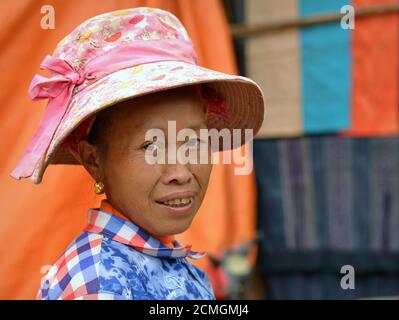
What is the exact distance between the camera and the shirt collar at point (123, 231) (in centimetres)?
102

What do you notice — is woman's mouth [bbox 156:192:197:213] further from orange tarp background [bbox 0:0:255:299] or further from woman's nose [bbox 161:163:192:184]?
orange tarp background [bbox 0:0:255:299]

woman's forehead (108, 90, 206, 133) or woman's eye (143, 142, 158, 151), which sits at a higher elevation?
woman's forehead (108, 90, 206, 133)

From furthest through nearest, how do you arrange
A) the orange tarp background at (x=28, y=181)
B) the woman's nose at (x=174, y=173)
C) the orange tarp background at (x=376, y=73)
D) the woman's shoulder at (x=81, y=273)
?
the orange tarp background at (x=376, y=73) < the orange tarp background at (x=28, y=181) < the woman's nose at (x=174, y=173) < the woman's shoulder at (x=81, y=273)

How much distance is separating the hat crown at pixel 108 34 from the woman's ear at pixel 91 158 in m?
0.14

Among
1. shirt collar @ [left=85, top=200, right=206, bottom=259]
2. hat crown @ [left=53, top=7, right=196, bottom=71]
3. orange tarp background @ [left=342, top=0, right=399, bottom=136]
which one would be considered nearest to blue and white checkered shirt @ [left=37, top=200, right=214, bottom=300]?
shirt collar @ [left=85, top=200, right=206, bottom=259]

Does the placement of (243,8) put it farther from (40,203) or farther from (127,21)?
(127,21)

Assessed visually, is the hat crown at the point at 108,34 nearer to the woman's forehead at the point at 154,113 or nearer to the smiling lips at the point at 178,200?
the woman's forehead at the point at 154,113

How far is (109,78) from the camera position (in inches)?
40.9

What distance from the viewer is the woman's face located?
1016 mm

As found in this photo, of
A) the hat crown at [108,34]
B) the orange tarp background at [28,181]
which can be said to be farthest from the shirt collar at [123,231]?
the orange tarp background at [28,181]

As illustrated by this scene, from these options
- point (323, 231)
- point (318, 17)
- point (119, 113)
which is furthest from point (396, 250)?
point (119, 113)

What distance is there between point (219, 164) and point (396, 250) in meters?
0.85
